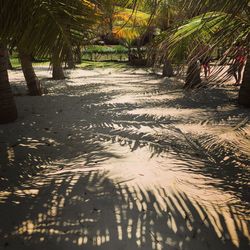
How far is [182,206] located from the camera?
3.62m

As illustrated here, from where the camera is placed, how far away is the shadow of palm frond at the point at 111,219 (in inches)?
119

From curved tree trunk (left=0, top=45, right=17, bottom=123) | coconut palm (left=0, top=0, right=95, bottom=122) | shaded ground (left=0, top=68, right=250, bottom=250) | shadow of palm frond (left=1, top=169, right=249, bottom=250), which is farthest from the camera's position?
curved tree trunk (left=0, top=45, right=17, bottom=123)

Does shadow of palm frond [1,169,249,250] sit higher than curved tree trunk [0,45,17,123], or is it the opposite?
curved tree trunk [0,45,17,123]

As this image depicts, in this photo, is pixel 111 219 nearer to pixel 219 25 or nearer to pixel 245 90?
pixel 219 25

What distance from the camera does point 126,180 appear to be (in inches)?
166

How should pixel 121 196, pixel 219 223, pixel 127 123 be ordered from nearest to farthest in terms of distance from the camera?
pixel 219 223 → pixel 121 196 → pixel 127 123

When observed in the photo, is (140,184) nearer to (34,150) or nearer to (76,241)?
(76,241)

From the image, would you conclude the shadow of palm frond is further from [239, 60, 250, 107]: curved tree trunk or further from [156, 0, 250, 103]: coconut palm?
[239, 60, 250, 107]: curved tree trunk

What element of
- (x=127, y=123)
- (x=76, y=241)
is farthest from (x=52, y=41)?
(x=127, y=123)

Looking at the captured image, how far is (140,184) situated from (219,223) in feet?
3.64

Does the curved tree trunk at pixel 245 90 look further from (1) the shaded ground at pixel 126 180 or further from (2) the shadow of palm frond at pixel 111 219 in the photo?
(2) the shadow of palm frond at pixel 111 219

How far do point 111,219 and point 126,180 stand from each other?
0.88 metres

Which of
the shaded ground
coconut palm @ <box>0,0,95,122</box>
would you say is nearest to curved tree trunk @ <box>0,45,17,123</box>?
the shaded ground

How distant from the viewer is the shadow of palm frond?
9.93ft
